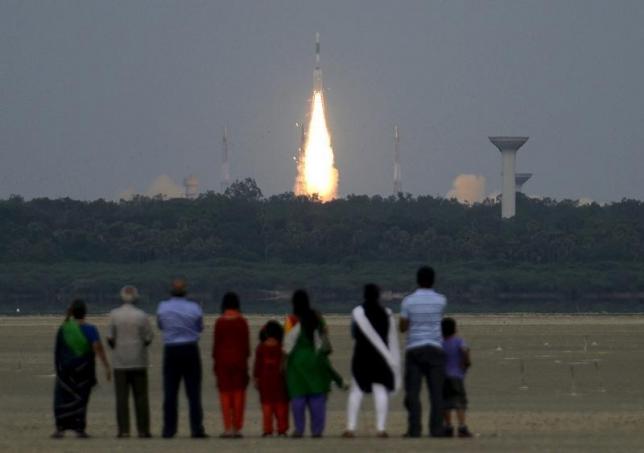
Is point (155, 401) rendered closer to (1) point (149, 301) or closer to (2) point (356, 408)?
(2) point (356, 408)

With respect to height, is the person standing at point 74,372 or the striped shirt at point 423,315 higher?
the striped shirt at point 423,315

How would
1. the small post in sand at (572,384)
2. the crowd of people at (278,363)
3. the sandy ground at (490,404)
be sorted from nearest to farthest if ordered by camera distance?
the sandy ground at (490,404), the crowd of people at (278,363), the small post in sand at (572,384)

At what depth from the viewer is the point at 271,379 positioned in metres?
21.0

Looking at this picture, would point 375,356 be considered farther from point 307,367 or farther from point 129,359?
point 129,359

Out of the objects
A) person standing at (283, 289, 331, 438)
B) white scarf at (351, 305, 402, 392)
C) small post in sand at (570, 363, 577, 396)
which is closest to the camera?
white scarf at (351, 305, 402, 392)

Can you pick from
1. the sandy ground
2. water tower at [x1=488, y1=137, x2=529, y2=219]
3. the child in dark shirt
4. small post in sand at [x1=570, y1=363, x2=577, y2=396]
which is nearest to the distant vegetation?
water tower at [x1=488, y1=137, x2=529, y2=219]

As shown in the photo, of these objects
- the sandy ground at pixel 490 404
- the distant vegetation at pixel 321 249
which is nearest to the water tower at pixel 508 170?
the distant vegetation at pixel 321 249

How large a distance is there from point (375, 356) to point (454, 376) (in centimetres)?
121

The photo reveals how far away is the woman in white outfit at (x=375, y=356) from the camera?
20141 millimetres

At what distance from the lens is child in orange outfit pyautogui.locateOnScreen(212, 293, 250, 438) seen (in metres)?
20.6

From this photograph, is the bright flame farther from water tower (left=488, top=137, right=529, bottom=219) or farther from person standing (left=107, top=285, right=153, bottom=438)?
person standing (left=107, top=285, right=153, bottom=438)

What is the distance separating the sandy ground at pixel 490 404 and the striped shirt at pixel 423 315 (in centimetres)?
105

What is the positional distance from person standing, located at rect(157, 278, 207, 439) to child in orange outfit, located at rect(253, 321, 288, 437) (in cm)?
75

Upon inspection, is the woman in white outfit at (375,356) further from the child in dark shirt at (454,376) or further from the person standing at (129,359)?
the person standing at (129,359)
